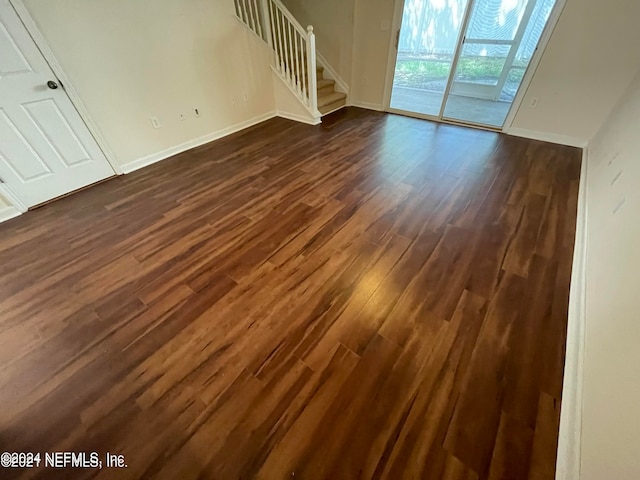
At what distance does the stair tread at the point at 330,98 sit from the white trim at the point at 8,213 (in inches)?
145

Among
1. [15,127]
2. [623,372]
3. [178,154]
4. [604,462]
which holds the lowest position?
[178,154]

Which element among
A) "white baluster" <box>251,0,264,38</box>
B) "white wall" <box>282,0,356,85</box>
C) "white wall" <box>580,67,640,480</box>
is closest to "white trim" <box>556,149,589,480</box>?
"white wall" <box>580,67,640,480</box>

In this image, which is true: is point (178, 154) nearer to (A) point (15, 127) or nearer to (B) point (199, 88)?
(B) point (199, 88)

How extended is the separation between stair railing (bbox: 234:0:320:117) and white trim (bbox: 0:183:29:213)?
3052 mm

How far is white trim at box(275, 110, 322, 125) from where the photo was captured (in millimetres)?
3922

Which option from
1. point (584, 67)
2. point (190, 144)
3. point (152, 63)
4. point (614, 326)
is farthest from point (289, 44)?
point (614, 326)

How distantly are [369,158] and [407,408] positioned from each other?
252 cm

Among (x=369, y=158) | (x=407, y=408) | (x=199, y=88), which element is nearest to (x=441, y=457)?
(x=407, y=408)

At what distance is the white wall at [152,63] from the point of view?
7.39 feet

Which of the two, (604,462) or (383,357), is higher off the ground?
(604,462)

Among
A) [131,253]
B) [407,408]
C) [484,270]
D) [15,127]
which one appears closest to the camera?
[407,408]

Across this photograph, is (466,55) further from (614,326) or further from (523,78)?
(614,326)

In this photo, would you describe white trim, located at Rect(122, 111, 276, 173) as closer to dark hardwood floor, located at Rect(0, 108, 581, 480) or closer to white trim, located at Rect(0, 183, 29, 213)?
dark hardwood floor, located at Rect(0, 108, 581, 480)

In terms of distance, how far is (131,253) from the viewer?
1.92m
